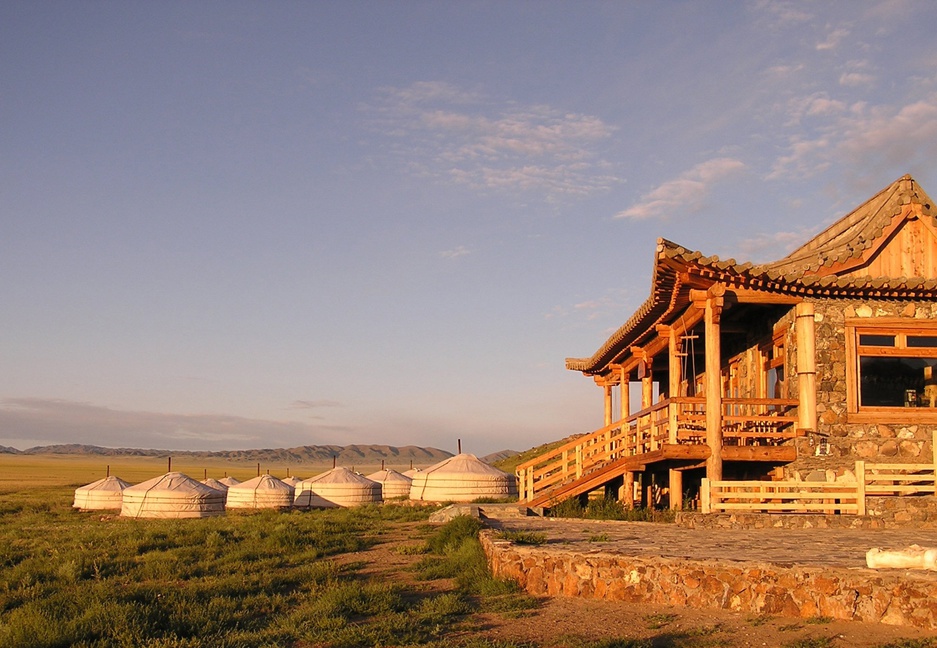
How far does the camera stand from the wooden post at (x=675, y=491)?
1769cm

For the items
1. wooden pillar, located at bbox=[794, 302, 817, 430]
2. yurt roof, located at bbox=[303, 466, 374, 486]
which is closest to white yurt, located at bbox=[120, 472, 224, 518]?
yurt roof, located at bbox=[303, 466, 374, 486]

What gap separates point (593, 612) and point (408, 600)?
2.26m

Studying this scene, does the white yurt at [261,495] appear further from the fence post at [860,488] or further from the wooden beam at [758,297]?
the fence post at [860,488]

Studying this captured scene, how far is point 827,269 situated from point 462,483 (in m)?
17.4

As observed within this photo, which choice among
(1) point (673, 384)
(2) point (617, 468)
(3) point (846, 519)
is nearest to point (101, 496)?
(2) point (617, 468)

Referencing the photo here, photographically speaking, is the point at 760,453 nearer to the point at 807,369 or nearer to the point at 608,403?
the point at 807,369

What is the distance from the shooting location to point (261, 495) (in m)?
38.2

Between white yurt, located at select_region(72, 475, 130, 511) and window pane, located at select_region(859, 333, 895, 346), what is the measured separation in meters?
32.8

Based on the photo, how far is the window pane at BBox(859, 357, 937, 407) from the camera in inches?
657

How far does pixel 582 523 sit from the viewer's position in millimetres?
15906

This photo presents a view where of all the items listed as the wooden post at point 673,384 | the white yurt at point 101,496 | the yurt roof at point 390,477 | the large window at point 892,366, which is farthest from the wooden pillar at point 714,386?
the white yurt at point 101,496

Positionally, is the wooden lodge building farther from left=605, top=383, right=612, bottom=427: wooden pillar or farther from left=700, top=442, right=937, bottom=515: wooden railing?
left=605, top=383, right=612, bottom=427: wooden pillar

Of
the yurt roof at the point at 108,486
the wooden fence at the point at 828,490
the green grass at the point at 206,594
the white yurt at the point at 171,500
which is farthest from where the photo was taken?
the yurt roof at the point at 108,486

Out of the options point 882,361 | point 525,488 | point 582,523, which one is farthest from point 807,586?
point 525,488
